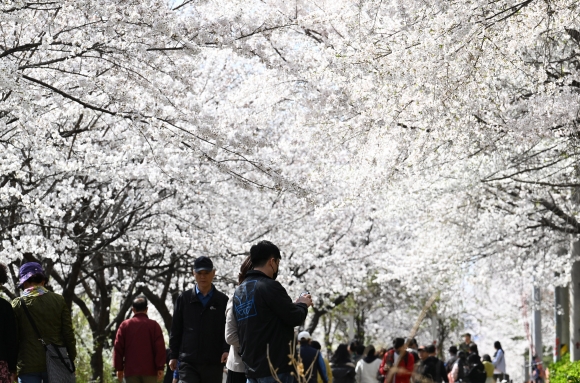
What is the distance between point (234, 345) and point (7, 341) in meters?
2.04

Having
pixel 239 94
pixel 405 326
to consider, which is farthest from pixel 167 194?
pixel 405 326

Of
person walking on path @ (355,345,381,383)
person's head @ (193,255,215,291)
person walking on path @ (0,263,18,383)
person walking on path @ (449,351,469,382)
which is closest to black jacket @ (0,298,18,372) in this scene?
person walking on path @ (0,263,18,383)

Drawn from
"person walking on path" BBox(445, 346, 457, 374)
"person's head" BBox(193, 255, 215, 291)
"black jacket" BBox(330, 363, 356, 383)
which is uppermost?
"person walking on path" BBox(445, 346, 457, 374)

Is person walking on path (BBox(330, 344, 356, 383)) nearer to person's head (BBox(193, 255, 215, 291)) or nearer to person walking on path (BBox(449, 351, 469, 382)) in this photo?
person walking on path (BBox(449, 351, 469, 382))

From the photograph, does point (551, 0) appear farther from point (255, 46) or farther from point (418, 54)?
point (255, 46)

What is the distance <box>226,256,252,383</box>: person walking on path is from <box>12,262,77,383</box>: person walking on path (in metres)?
1.91

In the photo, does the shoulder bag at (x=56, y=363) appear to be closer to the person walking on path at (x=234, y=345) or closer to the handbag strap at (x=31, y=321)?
the handbag strap at (x=31, y=321)

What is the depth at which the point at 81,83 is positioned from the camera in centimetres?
812

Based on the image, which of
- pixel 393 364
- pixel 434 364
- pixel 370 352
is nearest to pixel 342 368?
pixel 370 352

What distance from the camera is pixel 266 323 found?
17.8 feet

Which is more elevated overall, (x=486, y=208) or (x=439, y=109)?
(x=486, y=208)

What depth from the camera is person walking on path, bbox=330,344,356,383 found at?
43.4ft

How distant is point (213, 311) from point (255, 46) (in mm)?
3415

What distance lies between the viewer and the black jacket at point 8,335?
6.77 metres
